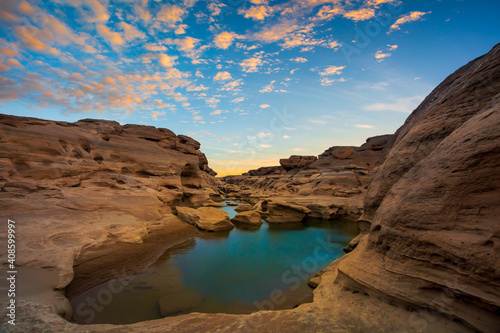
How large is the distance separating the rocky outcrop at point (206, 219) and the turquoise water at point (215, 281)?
83 centimetres

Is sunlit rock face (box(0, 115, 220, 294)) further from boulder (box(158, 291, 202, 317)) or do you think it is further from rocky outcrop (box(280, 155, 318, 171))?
rocky outcrop (box(280, 155, 318, 171))

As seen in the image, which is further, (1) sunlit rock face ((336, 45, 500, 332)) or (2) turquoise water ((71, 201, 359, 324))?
(2) turquoise water ((71, 201, 359, 324))

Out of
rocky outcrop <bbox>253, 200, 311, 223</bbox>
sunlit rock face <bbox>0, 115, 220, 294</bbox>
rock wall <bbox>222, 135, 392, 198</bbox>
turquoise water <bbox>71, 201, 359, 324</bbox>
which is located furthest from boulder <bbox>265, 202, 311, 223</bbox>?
rock wall <bbox>222, 135, 392, 198</bbox>

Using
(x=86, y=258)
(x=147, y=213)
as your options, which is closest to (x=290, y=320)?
(x=86, y=258)

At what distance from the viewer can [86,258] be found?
6887 millimetres

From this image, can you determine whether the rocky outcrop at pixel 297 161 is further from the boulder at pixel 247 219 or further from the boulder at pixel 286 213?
the boulder at pixel 247 219

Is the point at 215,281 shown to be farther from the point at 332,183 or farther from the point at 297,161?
the point at 297,161

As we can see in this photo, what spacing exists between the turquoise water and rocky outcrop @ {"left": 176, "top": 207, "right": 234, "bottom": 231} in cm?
83

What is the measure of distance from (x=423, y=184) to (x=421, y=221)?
32.7 inches

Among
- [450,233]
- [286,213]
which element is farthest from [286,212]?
[450,233]

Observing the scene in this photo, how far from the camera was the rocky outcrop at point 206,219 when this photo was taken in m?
13.4

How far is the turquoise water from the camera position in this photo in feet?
18.2

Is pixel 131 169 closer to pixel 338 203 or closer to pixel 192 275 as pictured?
pixel 192 275

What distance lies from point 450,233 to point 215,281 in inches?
267
